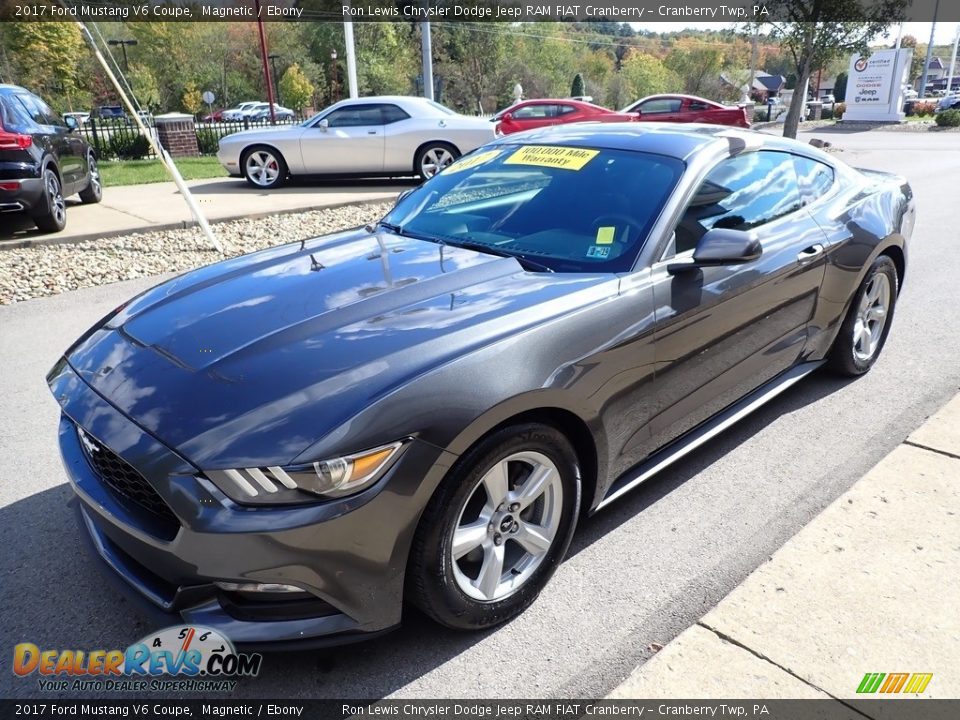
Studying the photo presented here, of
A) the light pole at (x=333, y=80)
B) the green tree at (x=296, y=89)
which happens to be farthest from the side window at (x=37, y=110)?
the light pole at (x=333, y=80)

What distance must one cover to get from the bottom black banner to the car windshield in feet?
5.10

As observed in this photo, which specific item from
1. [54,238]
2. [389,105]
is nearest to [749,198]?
[54,238]

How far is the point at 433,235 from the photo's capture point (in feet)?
11.4

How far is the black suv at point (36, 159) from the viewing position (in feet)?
25.5

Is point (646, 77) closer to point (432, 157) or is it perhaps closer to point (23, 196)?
point (432, 157)

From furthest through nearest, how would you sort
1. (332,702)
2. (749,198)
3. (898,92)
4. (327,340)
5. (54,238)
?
(898,92), (54,238), (749,198), (327,340), (332,702)

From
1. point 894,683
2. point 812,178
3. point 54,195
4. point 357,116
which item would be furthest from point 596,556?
point 357,116

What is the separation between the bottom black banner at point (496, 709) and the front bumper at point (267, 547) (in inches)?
10.9

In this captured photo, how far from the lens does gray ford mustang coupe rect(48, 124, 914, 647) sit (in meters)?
2.03

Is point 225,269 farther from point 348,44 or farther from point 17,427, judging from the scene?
point 348,44

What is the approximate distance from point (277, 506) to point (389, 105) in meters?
11.7

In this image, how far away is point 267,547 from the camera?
1.96m

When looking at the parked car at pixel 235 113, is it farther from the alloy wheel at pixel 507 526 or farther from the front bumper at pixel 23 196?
the alloy wheel at pixel 507 526

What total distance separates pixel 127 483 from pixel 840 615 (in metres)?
2.38
